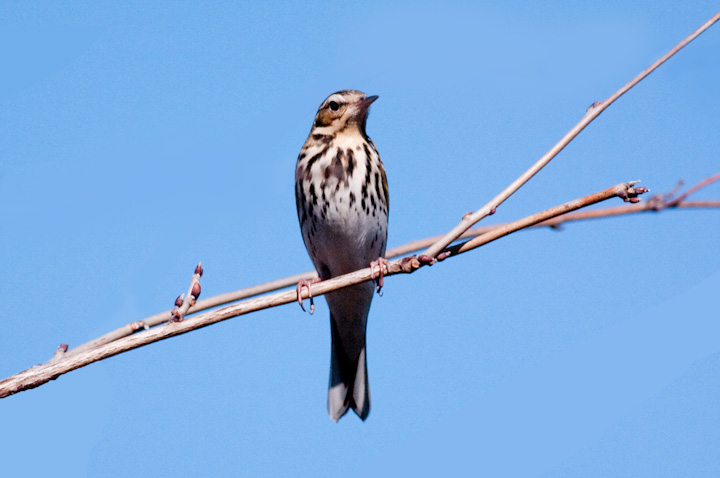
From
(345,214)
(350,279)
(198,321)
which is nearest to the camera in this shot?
(198,321)

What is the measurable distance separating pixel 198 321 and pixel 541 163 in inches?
63.5

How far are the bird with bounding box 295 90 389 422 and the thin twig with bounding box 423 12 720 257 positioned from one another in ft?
7.77

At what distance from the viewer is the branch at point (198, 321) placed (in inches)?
119

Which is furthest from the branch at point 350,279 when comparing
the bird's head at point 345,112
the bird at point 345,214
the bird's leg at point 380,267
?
the bird's head at point 345,112

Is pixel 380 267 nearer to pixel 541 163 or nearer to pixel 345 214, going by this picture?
pixel 345 214

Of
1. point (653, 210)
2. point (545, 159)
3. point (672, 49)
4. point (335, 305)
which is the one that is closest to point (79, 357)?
point (545, 159)

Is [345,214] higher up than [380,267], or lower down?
higher up

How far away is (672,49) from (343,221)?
3.47m

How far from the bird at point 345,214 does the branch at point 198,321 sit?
7.52 ft

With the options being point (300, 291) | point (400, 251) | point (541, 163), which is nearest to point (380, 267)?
point (400, 251)

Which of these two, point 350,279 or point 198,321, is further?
point 350,279

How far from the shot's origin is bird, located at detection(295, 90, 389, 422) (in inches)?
235

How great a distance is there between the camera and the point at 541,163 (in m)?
3.15

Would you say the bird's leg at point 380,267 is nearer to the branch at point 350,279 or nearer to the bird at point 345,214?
the branch at point 350,279
